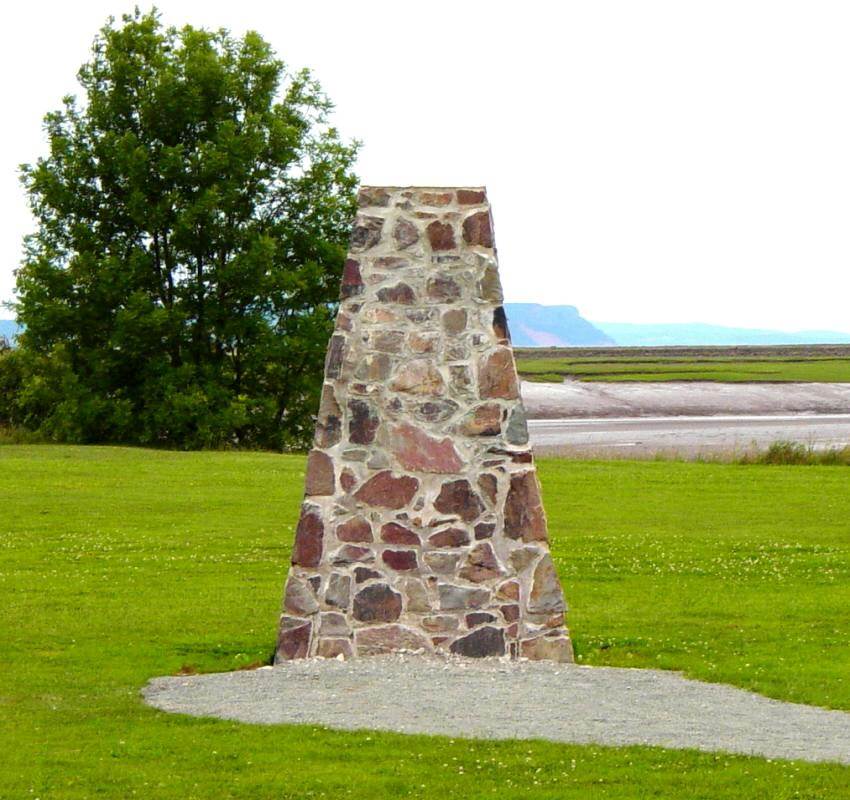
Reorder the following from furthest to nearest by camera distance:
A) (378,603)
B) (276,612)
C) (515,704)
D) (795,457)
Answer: (795,457) → (276,612) → (378,603) → (515,704)

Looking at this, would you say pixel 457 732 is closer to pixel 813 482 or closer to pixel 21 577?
pixel 21 577

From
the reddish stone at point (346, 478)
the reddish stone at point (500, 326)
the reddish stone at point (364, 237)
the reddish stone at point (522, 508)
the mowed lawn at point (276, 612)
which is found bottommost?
the mowed lawn at point (276, 612)

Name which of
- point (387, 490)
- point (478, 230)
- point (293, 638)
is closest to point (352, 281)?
point (478, 230)

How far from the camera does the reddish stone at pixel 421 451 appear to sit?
1448 centimetres

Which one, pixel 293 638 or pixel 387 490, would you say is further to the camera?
pixel 293 638

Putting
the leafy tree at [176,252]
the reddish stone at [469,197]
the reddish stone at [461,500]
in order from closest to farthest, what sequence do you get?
the reddish stone at [461,500] < the reddish stone at [469,197] < the leafy tree at [176,252]

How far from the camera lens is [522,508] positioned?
1450 cm

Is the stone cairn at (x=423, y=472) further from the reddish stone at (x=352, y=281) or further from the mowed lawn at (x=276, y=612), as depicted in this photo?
the mowed lawn at (x=276, y=612)

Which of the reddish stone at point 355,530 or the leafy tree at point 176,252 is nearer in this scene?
the reddish stone at point 355,530

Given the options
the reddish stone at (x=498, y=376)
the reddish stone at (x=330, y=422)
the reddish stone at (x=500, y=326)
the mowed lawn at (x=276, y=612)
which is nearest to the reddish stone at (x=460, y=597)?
the mowed lawn at (x=276, y=612)

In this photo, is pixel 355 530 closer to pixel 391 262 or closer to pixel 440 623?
pixel 440 623

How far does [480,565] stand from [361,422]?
181 centimetres

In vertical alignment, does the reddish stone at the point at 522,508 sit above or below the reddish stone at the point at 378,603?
above

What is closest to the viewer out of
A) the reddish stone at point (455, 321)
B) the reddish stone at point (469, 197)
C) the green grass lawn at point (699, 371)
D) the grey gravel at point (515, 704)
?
the grey gravel at point (515, 704)
